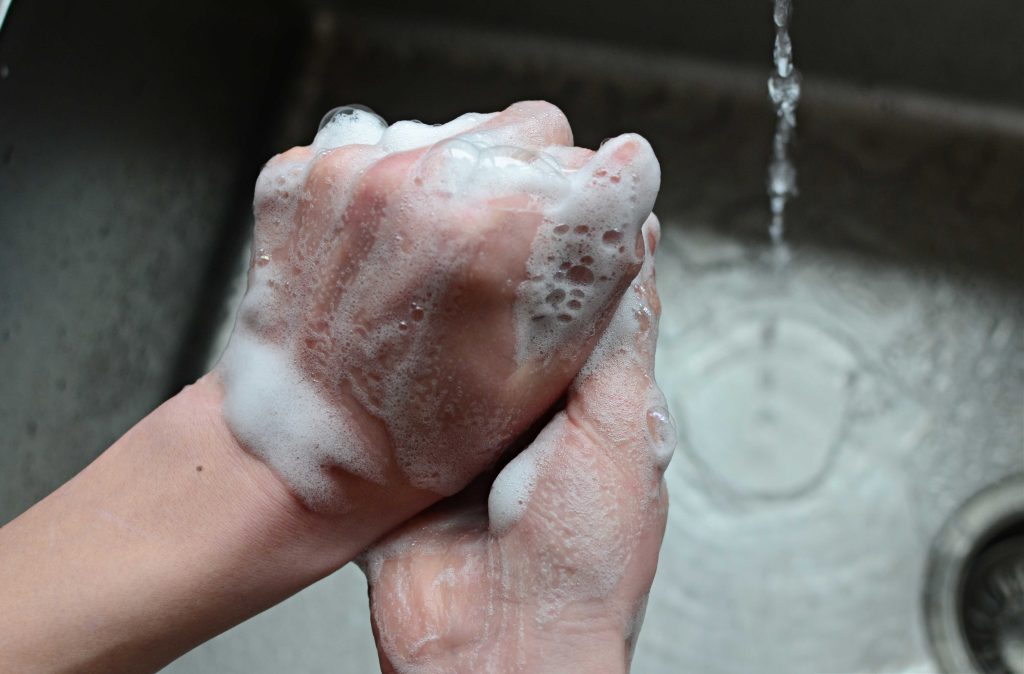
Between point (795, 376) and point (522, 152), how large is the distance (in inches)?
23.1

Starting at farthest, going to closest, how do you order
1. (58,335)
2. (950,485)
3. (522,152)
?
(950,485) < (58,335) < (522,152)

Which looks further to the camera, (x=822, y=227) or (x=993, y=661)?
(x=822, y=227)

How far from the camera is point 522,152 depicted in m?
0.45

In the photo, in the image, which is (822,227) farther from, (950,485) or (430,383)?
(430,383)

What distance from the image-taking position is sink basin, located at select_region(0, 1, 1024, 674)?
878mm

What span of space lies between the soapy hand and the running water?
525mm

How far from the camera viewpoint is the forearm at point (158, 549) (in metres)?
0.49

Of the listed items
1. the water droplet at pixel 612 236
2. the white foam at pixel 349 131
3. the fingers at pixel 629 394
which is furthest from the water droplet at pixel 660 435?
the white foam at pixel 349 131

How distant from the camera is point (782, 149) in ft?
3.20

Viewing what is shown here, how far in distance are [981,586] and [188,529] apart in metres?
0.74

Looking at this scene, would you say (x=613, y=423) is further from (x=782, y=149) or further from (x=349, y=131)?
(x=782, y=149)

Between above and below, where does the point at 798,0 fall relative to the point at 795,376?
above

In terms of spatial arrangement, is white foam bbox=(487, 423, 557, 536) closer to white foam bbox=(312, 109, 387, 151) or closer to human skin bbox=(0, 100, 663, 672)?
human skin bbox=(0, 100, 663, 672)

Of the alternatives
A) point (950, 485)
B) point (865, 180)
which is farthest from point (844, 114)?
point (950, 485)
